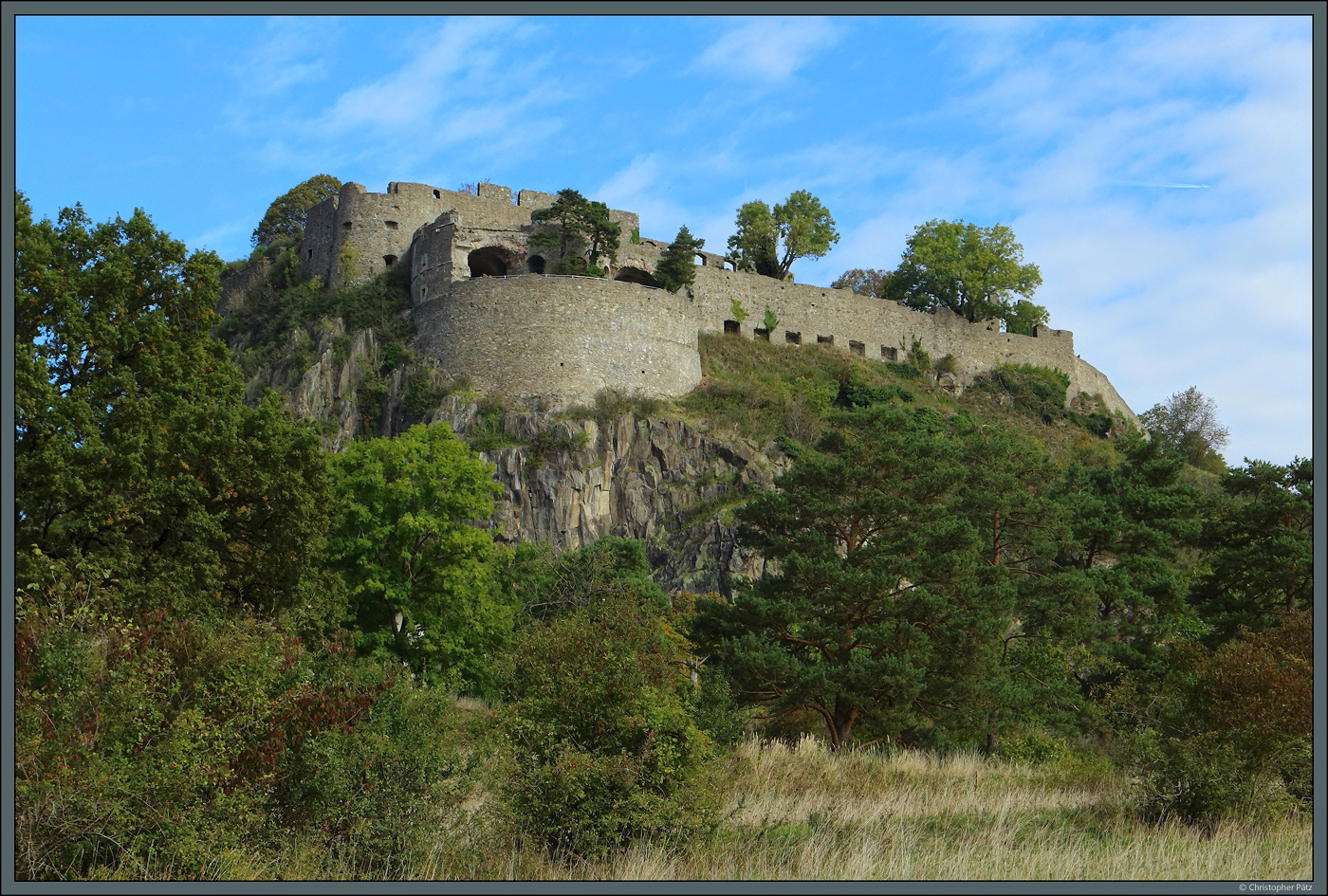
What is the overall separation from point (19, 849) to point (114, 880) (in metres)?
0.78

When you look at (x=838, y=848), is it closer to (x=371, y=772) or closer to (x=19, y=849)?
(x=371, y=772)

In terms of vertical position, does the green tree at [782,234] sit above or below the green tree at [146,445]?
above

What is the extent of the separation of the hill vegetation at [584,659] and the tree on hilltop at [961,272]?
87.0 ft

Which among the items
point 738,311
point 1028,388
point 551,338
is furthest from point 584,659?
point 1028,388

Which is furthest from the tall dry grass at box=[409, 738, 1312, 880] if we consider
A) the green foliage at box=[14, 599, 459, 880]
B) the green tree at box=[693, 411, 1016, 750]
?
the green tree at box=[693, 411, 1016, 750]

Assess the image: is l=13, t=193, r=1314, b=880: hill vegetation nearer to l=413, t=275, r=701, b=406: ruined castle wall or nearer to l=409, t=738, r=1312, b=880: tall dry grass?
l=409, t=738, r=1312, b=880: tall dry grass

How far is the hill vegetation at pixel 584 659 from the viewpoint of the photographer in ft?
A: 33.5

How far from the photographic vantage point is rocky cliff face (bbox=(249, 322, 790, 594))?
38.0m

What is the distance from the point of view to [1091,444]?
54094mm

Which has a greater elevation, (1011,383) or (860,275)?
(860,275)

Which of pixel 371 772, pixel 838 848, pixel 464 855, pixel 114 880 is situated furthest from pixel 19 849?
pixel 838 848

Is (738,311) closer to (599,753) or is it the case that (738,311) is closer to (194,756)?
(599,753)

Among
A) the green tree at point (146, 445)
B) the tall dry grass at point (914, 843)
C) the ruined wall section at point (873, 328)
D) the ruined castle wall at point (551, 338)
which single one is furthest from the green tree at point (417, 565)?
the ruined wall section at point (873, 328)

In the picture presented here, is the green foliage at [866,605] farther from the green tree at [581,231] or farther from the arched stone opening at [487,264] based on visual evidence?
the arched stone opening at [487,264]
